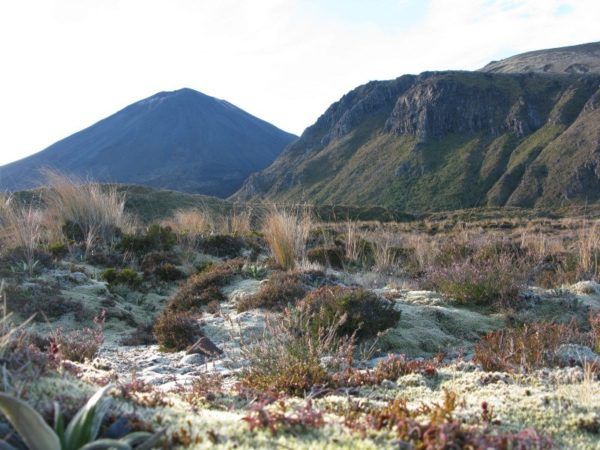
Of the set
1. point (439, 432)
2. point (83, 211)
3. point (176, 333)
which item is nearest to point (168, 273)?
point (83, 211)

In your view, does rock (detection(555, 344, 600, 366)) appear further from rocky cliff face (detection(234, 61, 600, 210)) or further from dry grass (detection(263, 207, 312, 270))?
rocky cliff face (detection(234, 61, 600, 210))

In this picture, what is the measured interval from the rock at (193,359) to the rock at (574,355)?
3.20 metres

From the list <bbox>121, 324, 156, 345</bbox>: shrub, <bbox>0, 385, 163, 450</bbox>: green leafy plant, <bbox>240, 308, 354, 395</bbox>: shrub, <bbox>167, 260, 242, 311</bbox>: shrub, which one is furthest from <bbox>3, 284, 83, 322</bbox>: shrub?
<bbox>0, 385, 163, 450</bbox>: green leafy plant

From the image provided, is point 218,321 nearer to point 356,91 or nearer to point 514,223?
point 514,223

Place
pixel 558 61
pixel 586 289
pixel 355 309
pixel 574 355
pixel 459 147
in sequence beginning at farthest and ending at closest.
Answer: pixel 558 61, pixel 459 147, pixel 586 289, pixel 355 309, pixel 574 355

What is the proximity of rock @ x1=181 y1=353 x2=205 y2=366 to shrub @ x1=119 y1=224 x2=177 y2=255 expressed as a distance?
605 centimetres

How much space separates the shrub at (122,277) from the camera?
29.5 ft

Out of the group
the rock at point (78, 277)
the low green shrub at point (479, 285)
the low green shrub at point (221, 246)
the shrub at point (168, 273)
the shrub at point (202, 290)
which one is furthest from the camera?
the low green shrub at point (221, 246)

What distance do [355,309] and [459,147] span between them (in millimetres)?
112404

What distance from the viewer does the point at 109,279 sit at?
9016mm

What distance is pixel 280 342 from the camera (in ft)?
15.6

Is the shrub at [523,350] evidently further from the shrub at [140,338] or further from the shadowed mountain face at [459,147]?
the shadowed mountain face at [459,147]

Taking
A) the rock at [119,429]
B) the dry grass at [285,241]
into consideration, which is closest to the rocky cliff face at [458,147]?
the dry grass at [285,241]

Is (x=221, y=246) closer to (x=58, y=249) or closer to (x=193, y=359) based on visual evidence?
(x=58, y=249)
